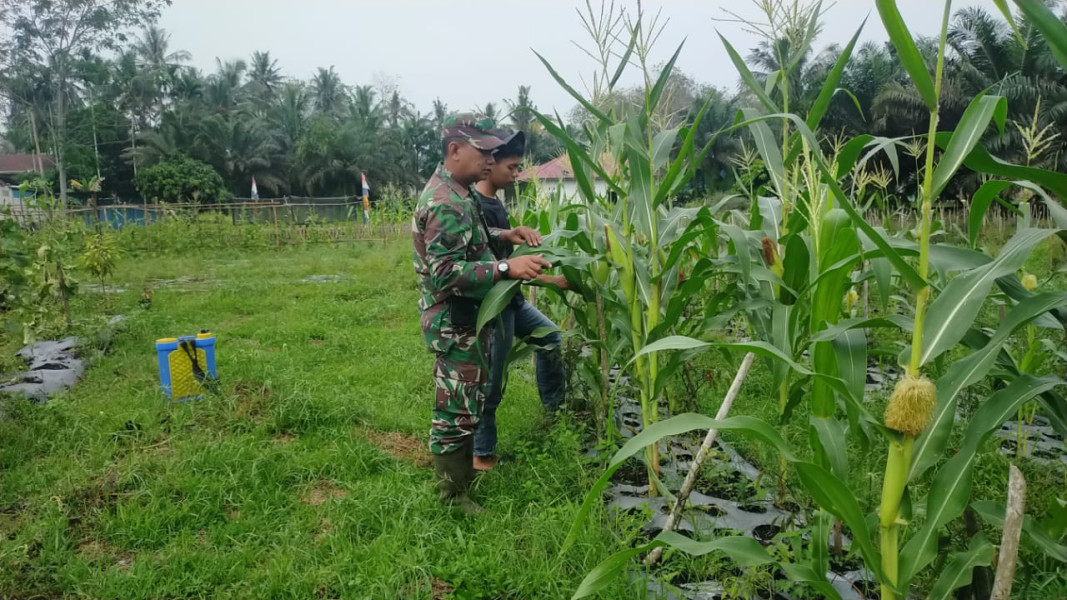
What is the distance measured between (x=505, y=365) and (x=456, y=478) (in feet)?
1.78

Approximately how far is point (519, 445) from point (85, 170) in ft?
149

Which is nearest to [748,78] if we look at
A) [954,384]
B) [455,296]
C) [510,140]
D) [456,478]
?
[954,384]

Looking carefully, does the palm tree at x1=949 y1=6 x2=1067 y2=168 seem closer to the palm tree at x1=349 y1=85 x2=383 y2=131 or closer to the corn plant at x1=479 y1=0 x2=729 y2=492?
the corn plant at x1=479 y1=0 x2=729 y2=492

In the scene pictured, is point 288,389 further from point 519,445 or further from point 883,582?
point 883,582

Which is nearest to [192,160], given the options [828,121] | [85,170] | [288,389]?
[85,170]

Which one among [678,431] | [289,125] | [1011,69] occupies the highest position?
[289,125]

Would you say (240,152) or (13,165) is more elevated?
(13,165)

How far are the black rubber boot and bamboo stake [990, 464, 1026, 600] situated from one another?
200 cm

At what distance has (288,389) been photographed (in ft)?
13.4

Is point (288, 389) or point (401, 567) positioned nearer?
point (401, 567)

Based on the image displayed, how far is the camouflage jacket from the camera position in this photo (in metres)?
2.59

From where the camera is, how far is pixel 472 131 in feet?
8.91

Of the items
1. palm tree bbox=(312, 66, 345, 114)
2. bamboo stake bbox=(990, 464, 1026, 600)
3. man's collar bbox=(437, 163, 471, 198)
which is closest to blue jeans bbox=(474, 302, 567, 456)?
man's collar bbox=(437, 163, 471, 198)

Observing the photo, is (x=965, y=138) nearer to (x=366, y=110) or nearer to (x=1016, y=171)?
(x=1016, y=171)
